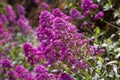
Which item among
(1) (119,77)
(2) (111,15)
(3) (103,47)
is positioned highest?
(2) (111,15)

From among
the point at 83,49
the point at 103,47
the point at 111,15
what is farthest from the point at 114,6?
the point at 83,49

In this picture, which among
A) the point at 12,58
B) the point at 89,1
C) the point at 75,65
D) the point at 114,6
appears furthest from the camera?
the point at 12,58

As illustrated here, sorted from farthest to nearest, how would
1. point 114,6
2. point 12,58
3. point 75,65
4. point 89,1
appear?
point 12,58 < point 114,6 < point 89,1 < point 75,65

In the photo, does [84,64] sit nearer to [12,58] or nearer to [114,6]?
[114,6]

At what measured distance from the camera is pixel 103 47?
5750 millimetres

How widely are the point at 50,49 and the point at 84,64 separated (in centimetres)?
54

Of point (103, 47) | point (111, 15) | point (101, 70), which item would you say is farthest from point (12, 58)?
point (101, 70)

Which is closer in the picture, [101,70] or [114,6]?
[101,70]

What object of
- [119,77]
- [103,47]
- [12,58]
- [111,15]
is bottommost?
[119,77]

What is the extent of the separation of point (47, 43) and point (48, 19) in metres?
0.33

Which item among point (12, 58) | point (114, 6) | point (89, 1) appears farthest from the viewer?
point (12, 58)

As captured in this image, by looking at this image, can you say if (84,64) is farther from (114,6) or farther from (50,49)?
(114,6)

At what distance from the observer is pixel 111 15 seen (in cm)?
712

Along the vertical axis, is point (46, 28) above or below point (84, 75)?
above
